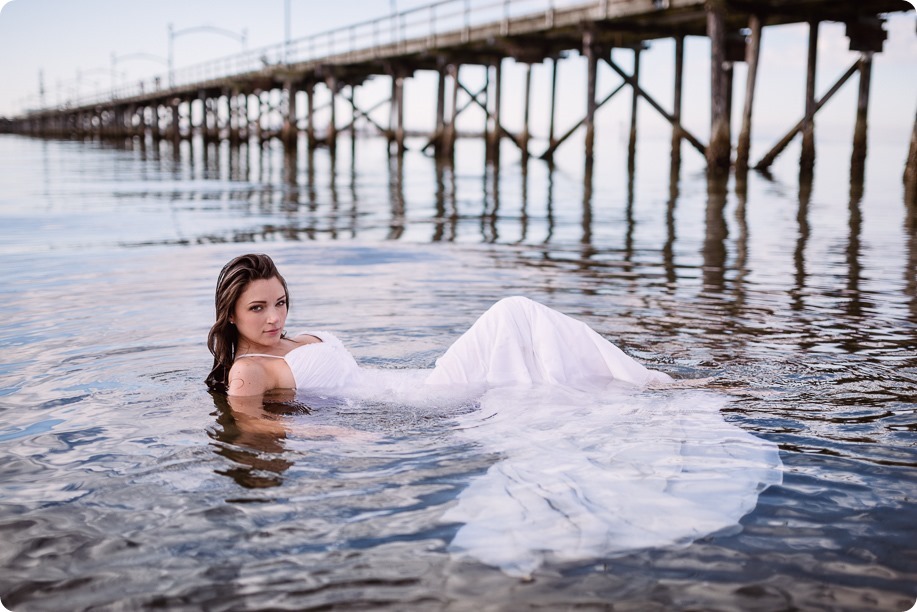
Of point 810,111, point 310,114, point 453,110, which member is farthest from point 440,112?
point 810,111

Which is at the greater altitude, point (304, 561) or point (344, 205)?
point (344, 205)

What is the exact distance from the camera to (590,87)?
22219 millimetres

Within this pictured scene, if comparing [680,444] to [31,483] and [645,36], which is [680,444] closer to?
[31,483]

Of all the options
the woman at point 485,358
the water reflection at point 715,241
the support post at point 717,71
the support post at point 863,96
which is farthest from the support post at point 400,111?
the woman at point 485,358

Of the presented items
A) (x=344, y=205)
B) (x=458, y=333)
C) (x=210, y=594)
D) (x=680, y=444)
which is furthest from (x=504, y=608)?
(x=344, y=205)

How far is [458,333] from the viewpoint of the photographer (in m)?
5.27

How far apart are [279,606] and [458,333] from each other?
10.6 ft

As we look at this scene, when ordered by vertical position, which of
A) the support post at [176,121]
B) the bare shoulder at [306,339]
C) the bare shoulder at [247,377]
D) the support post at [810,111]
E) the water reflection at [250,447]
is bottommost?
the water reflection at [250,447]

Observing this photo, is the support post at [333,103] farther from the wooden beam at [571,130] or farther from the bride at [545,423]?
the bride at [545,423]

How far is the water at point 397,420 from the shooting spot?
221 centimetres

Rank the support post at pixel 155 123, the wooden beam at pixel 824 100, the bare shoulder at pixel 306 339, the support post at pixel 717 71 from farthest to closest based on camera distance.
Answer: the support post at pixel 155 123 < the wooden beam at pixel 824 100 < the support post at pixel 717 71 < the bare shoulder at pixel 306 339

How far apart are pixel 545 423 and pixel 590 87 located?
65.8 ft

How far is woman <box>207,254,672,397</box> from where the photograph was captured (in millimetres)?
3658

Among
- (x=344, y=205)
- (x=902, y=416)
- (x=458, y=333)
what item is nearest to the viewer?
(x=902, y=416)
